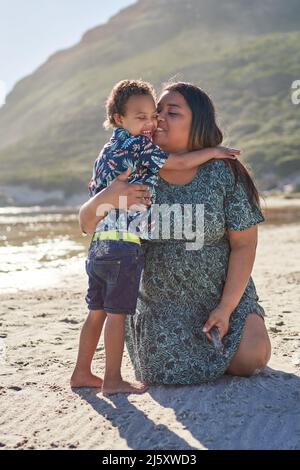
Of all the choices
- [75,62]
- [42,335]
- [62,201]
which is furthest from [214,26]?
[42,335]

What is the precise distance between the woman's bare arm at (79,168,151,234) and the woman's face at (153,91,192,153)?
432 mm

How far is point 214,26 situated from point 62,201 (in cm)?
9580

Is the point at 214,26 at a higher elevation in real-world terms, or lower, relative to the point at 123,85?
higher

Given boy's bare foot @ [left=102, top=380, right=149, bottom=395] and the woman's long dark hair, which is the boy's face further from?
boy's bare foot @ [left=102, top=380, right=149, bottom=395]

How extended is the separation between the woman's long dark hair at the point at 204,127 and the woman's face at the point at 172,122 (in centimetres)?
3

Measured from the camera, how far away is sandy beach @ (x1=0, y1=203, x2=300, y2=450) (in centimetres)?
350

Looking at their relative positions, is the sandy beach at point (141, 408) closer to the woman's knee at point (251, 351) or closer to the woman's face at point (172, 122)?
the woman's knee at point (251, 351)

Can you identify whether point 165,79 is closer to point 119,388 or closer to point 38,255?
point 38,255

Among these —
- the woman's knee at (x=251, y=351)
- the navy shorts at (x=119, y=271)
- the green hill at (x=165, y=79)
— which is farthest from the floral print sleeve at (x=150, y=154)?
the woman's knee at (x=251, y=351)

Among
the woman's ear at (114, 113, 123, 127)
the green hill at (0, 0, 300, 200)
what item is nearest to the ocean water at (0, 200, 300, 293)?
the woman's ear at (114, 113, 123, 127)

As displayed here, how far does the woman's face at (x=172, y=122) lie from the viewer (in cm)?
439

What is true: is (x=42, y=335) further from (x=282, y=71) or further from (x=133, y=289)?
(x=282, y=71)
